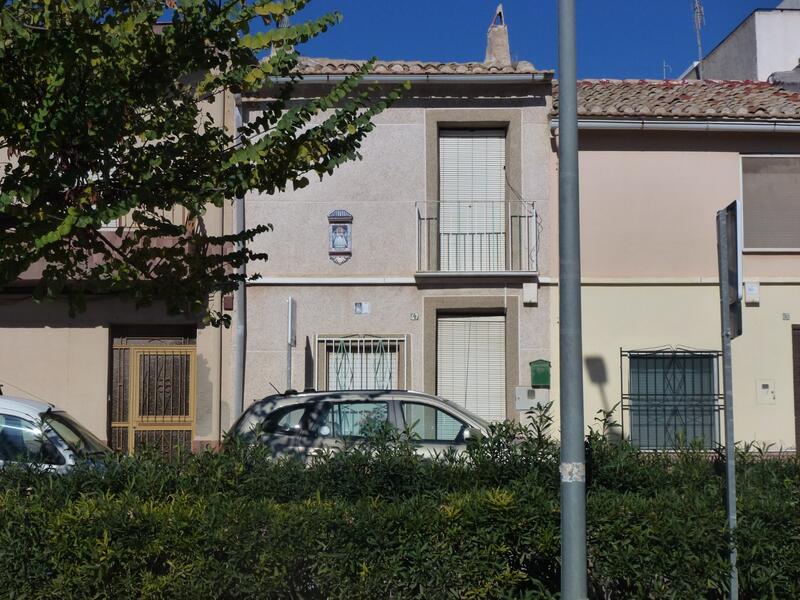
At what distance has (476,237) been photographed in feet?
53.1

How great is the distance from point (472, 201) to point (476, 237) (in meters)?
0.60

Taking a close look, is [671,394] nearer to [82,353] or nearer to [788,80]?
[788,80]

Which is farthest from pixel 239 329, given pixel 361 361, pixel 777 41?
pixel 777 41

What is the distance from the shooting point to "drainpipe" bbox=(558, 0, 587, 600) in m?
5.72

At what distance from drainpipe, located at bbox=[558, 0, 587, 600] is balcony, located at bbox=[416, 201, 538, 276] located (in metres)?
9.39

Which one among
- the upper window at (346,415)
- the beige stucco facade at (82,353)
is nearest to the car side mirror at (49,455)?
the upper window at (346,415)

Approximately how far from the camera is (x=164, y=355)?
52.6 ft

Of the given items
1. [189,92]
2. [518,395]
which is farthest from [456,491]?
[518,395]

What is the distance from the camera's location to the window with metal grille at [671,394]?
15.4m

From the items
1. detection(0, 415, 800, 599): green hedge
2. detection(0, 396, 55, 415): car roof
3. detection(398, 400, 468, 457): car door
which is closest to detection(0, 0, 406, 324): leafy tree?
detection(0, 415, 800, 599): green hedge

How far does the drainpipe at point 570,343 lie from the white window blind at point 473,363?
9741mm

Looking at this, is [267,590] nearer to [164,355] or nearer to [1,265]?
[1,265]

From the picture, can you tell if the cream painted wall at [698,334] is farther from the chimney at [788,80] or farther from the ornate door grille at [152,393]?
the ornate door grille at [152,393]

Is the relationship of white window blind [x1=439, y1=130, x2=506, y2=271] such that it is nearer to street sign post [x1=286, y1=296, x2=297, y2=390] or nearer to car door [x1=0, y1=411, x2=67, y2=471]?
street sign post [x1=286, y1=296, x2=297, y2=390]
